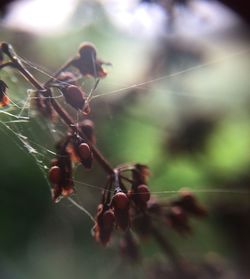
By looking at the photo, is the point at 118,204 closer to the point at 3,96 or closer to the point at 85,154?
the point at 85,154

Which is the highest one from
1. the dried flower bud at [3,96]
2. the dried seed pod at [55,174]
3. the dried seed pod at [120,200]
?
the dried flower bud at [3,96]

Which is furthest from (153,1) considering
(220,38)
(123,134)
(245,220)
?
(245,220)

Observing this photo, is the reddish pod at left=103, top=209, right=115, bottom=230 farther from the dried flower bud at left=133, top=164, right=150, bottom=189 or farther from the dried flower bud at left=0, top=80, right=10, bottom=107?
the dried flower bud at left=0, top=80, right=10, bottom=107

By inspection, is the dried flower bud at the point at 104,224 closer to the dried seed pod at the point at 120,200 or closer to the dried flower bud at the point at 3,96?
the dried seed pod at the point at 120,200

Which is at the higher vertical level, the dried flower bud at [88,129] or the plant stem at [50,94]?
the plant stem at [50,94]

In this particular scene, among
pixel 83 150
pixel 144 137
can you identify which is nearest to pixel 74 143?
pixel 83 150

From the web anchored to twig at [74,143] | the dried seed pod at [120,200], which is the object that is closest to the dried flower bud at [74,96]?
the web anchored to twig at [74,143]
